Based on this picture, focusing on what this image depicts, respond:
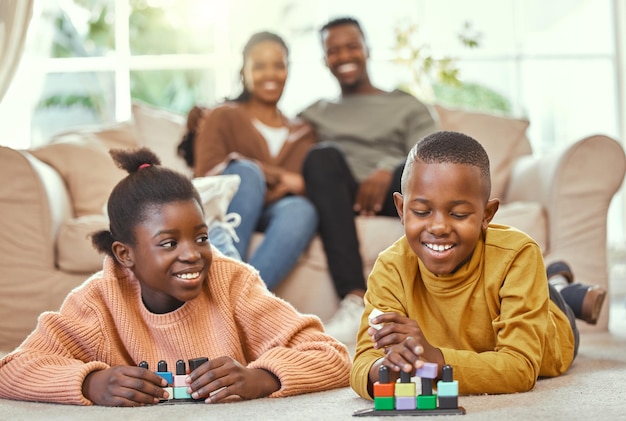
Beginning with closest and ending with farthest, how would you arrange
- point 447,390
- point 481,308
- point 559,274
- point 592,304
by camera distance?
point 447,390 → point 481,308 → point 592,304 → point 559,274

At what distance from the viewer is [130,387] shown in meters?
1.57

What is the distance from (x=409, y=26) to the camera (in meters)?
4.15

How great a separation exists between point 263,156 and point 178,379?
152 centimetres

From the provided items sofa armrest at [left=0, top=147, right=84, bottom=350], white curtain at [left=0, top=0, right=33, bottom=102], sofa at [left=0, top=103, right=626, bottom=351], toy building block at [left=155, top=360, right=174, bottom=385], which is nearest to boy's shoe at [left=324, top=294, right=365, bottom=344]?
sofa at [left=0, top=103, right=626, bottom=351]

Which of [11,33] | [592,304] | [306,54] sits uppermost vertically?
[11,33]

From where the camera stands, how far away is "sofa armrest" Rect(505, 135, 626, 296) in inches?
111

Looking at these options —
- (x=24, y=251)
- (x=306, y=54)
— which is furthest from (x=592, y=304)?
(x=306, y=54)

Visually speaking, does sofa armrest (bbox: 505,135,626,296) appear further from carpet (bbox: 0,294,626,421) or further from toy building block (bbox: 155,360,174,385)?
toy building block (bbox: 155,360,174,385)

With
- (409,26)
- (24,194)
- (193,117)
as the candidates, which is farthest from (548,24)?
(24,194)

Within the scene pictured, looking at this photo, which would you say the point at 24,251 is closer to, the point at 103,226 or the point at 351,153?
the point at 103,226

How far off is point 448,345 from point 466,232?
24cm

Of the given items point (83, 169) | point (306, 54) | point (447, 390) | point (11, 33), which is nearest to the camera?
point (447, 390)

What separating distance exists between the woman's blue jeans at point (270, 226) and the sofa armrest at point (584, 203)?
755 mm

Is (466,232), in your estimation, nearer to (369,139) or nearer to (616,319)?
(369,139)
